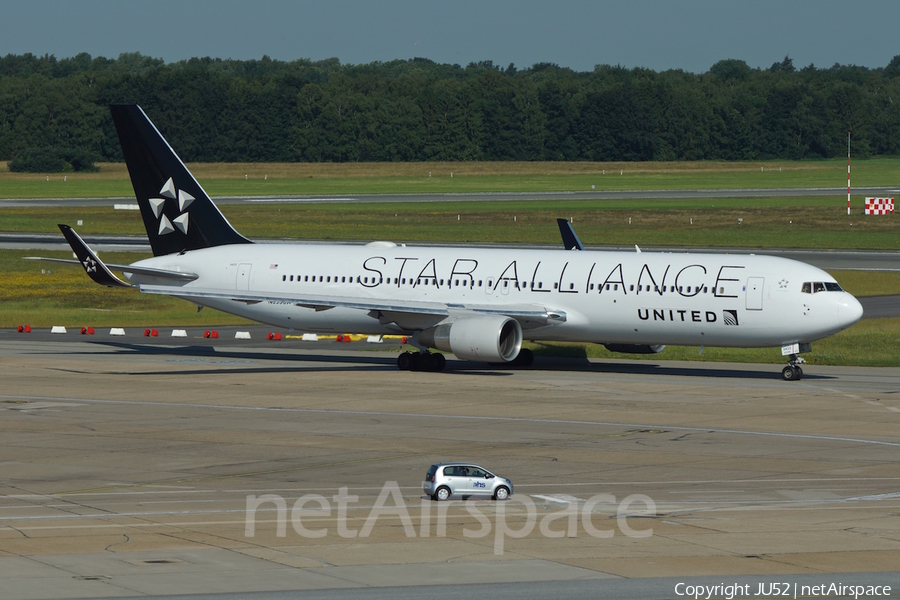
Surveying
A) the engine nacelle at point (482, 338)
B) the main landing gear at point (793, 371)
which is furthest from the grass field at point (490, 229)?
the engine nacelle at point (482, 338)

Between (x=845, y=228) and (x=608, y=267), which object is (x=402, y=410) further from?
(x=845, y=228)

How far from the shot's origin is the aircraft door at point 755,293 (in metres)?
47.0

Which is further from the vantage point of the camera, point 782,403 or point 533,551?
point 782,403

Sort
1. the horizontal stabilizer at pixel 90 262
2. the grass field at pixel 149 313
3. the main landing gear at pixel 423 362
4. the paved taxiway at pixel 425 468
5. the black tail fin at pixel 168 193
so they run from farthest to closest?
the black tail fin at pixel 168 193 < the grass field at pixel 149 313 < the main landing gear at pixel 423 362 < the horizontal stabilizer at pixel 90 262 < the paved taxiway at pixel 425 468

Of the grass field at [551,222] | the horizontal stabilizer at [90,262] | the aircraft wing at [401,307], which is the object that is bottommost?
the aircraft wing at [401,307]

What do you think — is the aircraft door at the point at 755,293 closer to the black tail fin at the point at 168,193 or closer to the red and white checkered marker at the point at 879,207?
the black tail fin at the point at 168,193

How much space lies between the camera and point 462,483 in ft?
88.1

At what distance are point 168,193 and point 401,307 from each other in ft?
44.2

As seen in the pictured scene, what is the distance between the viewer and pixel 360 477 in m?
29.8

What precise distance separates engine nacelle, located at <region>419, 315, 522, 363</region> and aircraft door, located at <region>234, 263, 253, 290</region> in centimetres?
948

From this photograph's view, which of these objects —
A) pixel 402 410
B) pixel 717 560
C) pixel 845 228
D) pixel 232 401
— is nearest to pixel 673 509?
pixel 717 560

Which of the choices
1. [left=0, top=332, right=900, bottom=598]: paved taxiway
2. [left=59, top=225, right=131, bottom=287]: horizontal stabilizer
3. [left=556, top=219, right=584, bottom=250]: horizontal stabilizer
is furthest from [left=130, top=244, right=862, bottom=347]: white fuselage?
[left=556, top=219, right=584, bottom=250]: horizontal stabilizer

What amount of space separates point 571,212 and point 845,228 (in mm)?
28436

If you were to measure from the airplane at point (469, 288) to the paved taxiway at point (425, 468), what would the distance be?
5.50 ft
